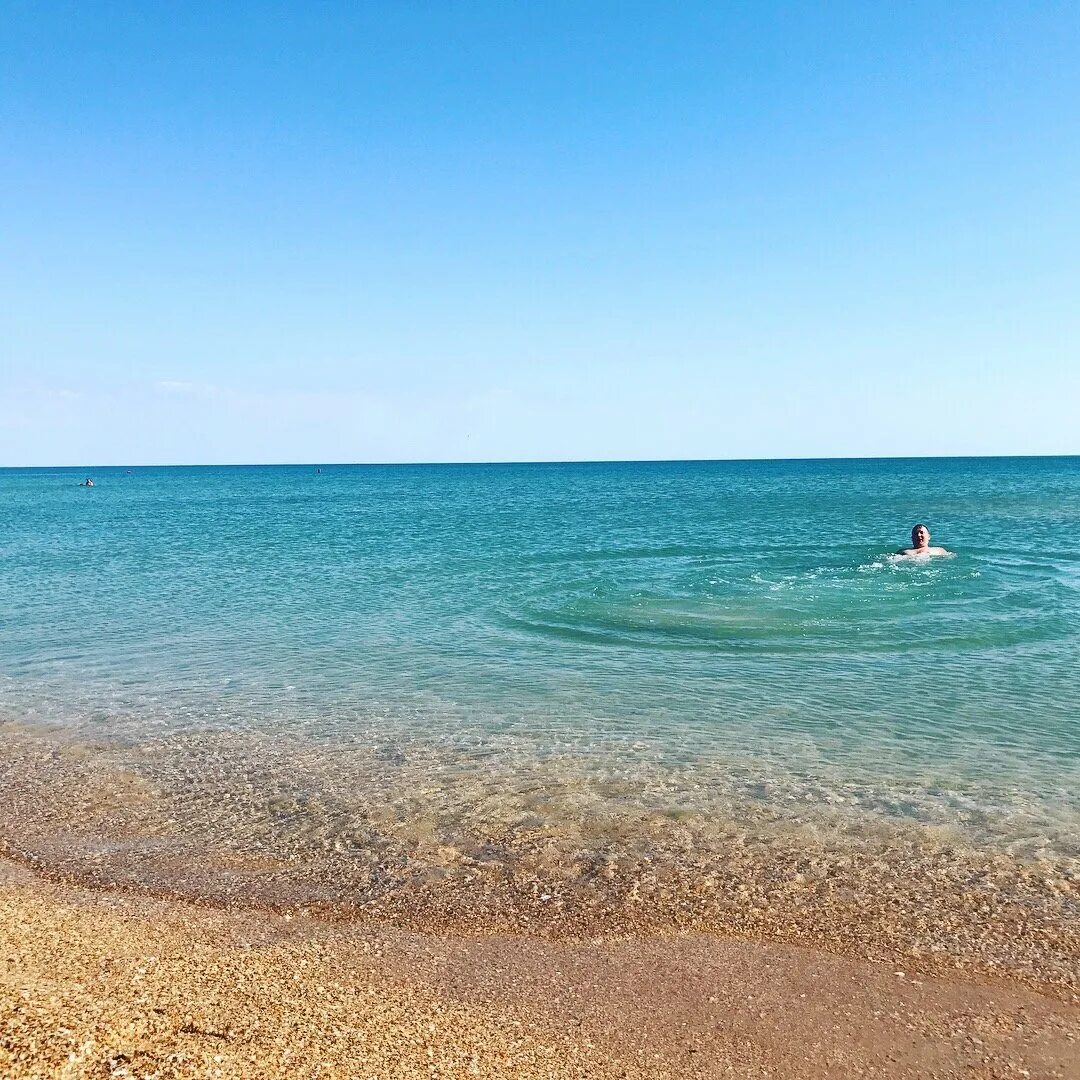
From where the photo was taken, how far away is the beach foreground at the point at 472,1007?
17.0ft

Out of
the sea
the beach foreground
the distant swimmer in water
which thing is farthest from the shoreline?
the distant swimmer in water

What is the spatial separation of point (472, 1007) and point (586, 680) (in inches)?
367

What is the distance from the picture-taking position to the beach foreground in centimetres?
518

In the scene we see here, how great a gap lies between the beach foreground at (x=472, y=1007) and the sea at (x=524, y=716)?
1061 mm

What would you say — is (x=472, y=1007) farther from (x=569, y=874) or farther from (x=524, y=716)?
(x=524, y=716)

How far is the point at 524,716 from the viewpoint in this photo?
13055mm

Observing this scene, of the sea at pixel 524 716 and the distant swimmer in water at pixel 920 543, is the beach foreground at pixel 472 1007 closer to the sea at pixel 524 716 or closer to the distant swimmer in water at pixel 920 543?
the sea at pixel 524 716

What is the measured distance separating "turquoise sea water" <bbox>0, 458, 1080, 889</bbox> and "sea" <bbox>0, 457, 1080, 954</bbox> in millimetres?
67

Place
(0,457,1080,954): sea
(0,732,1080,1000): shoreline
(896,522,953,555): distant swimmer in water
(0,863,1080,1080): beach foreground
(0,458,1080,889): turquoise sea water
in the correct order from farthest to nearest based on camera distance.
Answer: (896,522,953,555): distant swimmer in water, (0,458,1080,889): turquoise sea water, (0,457,1080,954): sea, (0,732,1080,1000): shoreline, (0,863,1080,1080): beach foreground

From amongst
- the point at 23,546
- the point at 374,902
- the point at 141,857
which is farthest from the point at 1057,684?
→ the point at 23,546

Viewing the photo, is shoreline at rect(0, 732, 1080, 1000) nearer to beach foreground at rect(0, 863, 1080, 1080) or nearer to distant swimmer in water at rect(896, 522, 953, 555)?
beach foreground at rect(0, 863, 1080, 1080)

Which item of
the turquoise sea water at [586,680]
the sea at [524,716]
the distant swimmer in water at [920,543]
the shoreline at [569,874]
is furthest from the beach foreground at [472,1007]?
the distant swimmer in water at [920,543]

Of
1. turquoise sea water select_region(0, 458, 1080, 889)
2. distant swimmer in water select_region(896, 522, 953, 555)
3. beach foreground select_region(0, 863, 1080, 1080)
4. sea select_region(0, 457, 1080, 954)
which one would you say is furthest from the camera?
distant swimmer in water select_region(896, 522, 953, 555)

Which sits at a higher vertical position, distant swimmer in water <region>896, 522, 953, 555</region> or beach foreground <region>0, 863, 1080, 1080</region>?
distant swimmer in water <region>896, 522, 953, 555</region>
